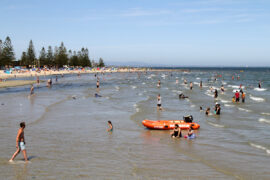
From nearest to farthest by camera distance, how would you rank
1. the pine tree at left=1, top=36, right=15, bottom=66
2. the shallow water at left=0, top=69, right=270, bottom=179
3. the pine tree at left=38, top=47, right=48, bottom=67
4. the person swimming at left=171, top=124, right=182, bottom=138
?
the shallow water at left=0, top=69, right=270, bottom=179 → the person swimming at left=171, top=124, right=182, bottom=138 → the pine tree at left=1, top=36, right=15, bottom=66 → the pine tree at left=38, top=47, right=48, bottom=67

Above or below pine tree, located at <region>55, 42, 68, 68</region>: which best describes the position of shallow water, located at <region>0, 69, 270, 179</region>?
below

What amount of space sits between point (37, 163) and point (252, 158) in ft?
32.9

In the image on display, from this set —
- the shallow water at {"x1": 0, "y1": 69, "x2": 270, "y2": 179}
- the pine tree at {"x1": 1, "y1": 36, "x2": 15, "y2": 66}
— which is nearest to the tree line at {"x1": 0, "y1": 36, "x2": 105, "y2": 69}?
the pine tree at {"x1": 1, "y1": 36, "x2": 15, "y2": 66}

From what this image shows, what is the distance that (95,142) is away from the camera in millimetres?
15859

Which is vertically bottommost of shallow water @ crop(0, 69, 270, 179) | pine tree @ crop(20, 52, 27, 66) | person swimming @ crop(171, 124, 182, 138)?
shallow water @ crop(0, 69, 270, 179)

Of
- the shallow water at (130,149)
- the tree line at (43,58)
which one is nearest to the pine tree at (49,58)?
the tree line at (43,58)

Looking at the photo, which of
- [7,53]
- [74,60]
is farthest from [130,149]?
[74,60]

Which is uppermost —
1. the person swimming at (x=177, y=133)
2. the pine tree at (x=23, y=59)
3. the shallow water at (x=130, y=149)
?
the pine tree at (x=23, y=59)

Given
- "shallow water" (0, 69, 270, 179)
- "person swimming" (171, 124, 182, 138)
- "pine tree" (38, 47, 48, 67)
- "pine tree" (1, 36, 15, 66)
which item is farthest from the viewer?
"pine tree" (38, 47, 48, 67)

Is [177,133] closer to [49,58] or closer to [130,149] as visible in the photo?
[130,149]

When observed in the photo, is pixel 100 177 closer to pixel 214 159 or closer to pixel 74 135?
pixel 214 159

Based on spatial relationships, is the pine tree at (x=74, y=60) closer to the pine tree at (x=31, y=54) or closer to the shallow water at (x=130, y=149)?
the pine tree at (x=31, y=54)

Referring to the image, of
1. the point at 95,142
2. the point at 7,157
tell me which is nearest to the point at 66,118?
the point at 95,142

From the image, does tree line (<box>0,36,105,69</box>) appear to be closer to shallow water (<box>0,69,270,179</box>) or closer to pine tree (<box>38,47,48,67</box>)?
pine tree (<box>38,47,48,67</box>)
